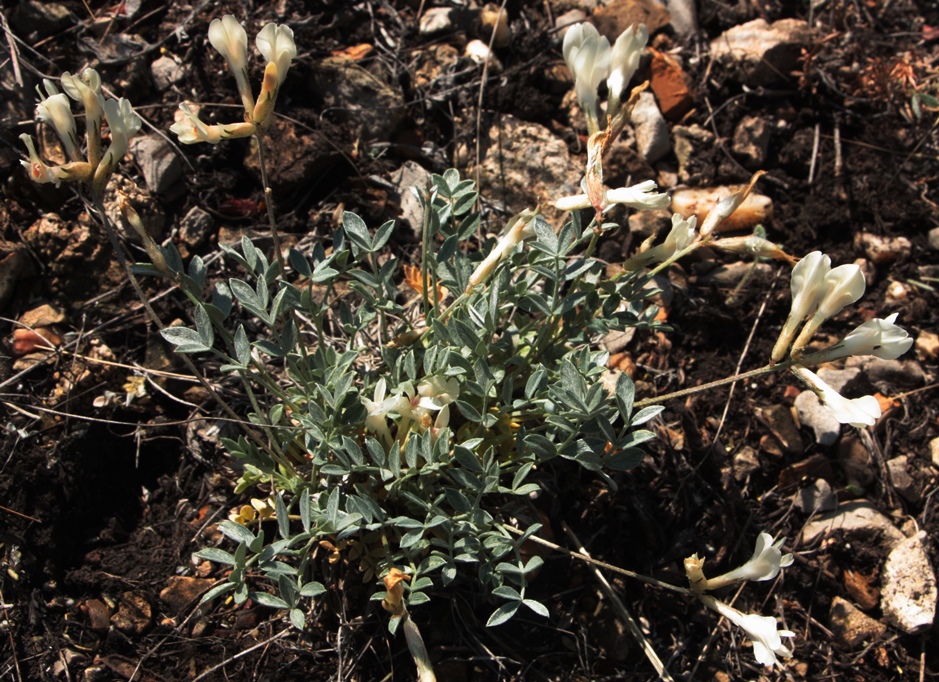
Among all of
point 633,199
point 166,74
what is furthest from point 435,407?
point 166,74

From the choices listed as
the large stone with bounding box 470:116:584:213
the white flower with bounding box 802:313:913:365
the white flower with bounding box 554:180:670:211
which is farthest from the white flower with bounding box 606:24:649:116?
the large stone with bounding box 470:116:584:213

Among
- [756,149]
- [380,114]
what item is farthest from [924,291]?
[380,114]

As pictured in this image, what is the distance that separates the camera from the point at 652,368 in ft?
9.61

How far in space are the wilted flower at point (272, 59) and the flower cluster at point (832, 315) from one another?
131 centimetres

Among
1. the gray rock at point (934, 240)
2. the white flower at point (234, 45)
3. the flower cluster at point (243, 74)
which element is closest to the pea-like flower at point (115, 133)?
the flower cluster at point (243, 74)

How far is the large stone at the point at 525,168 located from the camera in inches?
126

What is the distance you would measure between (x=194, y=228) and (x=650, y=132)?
1.90 m

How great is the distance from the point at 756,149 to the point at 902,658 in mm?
2040

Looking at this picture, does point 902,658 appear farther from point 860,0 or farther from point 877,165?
point 860,0

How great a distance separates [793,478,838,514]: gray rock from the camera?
108 inches

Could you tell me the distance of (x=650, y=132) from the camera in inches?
131

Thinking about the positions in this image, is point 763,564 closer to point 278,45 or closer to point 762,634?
point 762,634

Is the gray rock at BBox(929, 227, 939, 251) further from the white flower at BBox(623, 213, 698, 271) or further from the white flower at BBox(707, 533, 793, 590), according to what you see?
the white flower at BBox(707, 533, 793, 590)

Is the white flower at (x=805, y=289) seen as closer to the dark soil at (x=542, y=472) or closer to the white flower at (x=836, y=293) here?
the white flower at (x=836, y=293)
